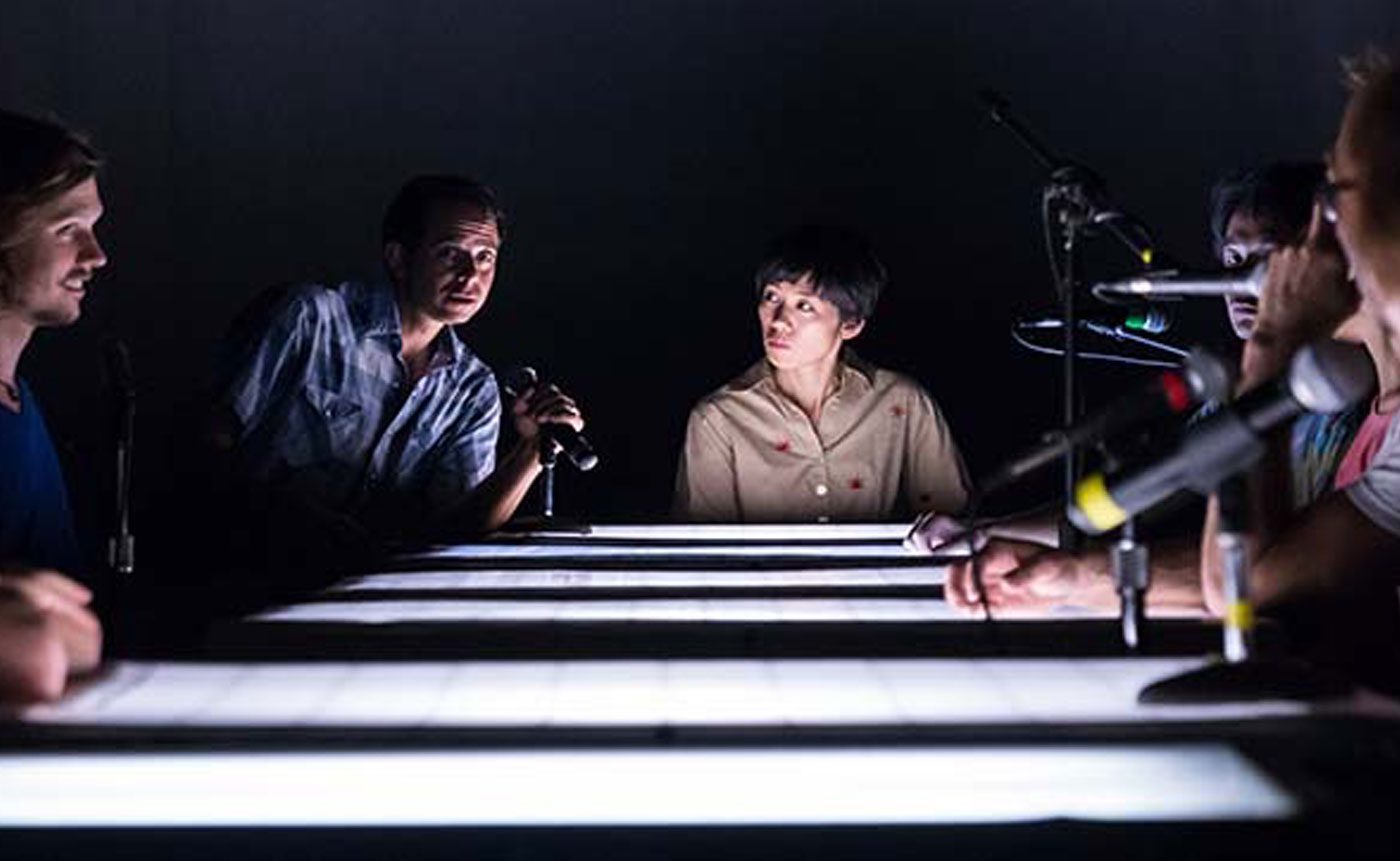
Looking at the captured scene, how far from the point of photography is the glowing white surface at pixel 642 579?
4.63 feet

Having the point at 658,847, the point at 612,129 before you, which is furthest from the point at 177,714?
the point at 612,129

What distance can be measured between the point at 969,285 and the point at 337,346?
174 centimetres

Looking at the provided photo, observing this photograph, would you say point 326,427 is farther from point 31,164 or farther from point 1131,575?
point 1131,575

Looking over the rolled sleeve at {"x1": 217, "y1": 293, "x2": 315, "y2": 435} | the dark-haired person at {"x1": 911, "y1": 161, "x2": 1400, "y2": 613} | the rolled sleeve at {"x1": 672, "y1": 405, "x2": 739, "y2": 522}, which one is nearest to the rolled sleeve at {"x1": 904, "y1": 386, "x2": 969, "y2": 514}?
the rolled sleeve at {"x1": 672, "y1": 405, "x2": 739, "y2": 522}

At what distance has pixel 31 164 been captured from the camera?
1745mm

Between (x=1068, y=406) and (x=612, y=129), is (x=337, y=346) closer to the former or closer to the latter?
(x=612, y=129)

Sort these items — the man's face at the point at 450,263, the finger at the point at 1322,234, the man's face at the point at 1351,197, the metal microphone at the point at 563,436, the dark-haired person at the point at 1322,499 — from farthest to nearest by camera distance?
the man's face at the point at 450,263 < the metal microphone at the point at 563,436 < the finger at the point at 1322,234 < the dark-haired person at the point at 1322,499 < the man's face at the point at 1351,197

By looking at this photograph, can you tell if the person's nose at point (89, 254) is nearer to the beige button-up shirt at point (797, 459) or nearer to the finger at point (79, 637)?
the finger at point (79, 637)

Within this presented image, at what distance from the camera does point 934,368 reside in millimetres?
3641

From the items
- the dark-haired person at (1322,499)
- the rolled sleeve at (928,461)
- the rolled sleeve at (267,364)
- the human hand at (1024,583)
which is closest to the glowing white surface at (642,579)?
the human hand at (1024,583)

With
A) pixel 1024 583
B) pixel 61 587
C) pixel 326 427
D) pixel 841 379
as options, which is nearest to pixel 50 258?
pixel 326 427

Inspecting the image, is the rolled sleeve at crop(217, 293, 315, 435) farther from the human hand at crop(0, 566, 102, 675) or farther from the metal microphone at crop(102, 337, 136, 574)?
the human hand at crop(0, 566, 102, 675)

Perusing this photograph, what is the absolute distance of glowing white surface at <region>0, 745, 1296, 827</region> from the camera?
2.08ft

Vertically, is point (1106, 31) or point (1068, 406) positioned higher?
point (1106, 31)
